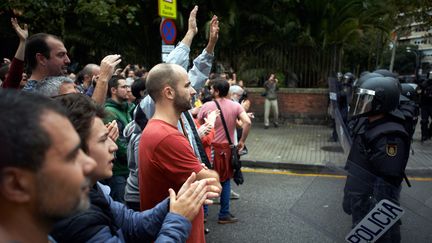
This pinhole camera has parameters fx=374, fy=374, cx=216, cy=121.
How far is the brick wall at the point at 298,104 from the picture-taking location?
37.2 feet

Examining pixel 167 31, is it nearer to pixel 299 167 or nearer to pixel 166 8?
pixel 166 8

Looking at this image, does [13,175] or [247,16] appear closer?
[13,175]

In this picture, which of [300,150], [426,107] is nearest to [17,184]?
[300,150]

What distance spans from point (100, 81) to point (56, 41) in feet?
1.83

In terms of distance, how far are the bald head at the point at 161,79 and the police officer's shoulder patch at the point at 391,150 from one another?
4.72 feet

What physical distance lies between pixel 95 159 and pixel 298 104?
34.2ft

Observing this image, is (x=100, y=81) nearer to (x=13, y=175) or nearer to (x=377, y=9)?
(x=13, y=175)

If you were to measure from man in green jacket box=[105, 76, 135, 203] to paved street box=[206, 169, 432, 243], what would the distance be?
1188 mm

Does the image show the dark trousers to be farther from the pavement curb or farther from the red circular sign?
the red circular sign

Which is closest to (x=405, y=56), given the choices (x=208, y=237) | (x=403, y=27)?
(x=403, y=27)

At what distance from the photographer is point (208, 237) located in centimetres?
419

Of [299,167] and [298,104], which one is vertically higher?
[298,104]

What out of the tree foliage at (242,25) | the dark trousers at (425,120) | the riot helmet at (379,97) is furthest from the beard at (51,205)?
the tree foliage at (242,25)

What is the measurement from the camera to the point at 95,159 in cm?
161
